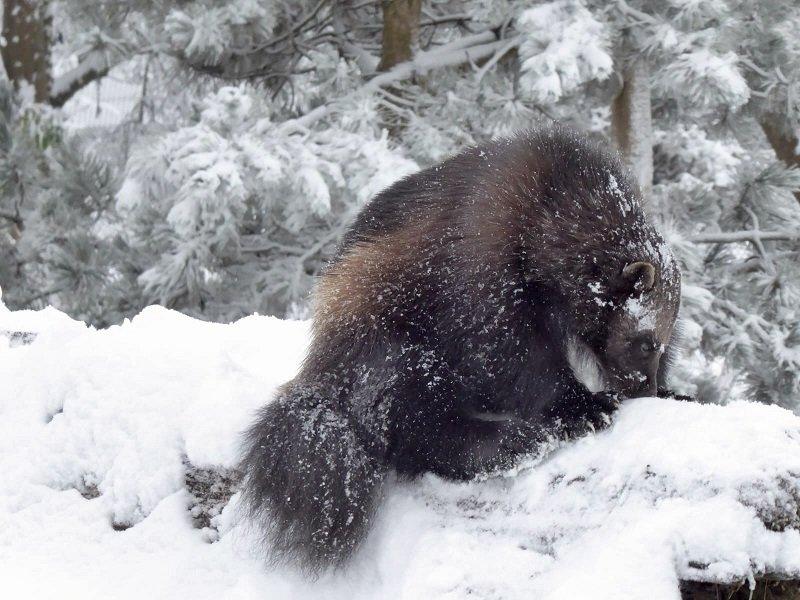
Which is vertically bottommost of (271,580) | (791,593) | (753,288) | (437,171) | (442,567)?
(753,288)

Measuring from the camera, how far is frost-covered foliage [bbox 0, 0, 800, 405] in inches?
183

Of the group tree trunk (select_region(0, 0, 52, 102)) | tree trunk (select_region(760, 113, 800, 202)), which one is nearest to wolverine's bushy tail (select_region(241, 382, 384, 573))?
tree trunk (select_region(760, 113, 800, 202))

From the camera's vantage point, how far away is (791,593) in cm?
158

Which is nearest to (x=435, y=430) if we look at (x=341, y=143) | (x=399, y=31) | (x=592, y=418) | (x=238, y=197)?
(x=592, y=418)

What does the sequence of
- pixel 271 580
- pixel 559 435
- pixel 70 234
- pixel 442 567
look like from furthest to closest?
pixel 70 234 < pixel 271 580 < pixel 559 435 < pixel 442 567

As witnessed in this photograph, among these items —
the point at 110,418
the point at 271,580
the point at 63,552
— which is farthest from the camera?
the point at 110,418

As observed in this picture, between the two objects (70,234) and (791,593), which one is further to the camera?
(70,234)

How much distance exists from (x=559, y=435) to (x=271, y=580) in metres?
0.79

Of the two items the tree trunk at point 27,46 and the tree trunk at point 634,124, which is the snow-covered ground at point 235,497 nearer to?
the tree trunk at point 634,124

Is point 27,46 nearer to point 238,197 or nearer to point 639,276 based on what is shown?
point 238,197

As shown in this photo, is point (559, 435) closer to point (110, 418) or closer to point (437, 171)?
point (437, 171)

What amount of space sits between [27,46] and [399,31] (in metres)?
4.16

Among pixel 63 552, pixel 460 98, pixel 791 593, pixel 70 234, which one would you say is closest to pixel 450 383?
pixel 791 593

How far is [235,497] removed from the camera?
236cm
